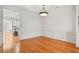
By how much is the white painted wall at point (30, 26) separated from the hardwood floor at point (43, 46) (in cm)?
8

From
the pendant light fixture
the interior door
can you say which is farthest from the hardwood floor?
the pendant light fixture

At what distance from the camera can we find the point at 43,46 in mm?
1774

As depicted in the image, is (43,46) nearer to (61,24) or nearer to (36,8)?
(61,24)

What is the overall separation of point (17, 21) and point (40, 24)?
14.3 inches

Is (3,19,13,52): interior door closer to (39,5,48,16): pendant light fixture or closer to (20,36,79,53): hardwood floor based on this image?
(20,36,79,53): hardwood floor

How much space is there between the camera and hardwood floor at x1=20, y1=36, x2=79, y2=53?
5.77 feet

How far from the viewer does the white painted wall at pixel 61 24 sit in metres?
1.73

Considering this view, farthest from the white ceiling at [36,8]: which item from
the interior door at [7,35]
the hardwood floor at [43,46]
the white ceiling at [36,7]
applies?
the hardwood floor at [43,46]

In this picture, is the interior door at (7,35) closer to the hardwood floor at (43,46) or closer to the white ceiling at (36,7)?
the hardwood floor at (43,46)
